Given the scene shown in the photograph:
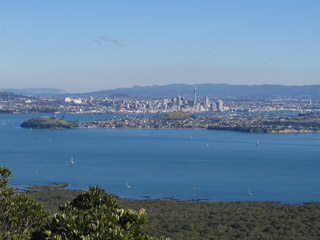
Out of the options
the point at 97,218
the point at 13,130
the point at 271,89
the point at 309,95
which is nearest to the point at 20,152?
the point at 13,130

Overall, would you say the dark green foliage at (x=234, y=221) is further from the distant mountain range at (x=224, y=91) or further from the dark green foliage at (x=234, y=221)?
the distant mountain range at (x=224, y=91)

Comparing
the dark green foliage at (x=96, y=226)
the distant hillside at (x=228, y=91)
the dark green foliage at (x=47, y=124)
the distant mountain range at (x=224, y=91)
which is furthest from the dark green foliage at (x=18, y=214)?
the distant hillside at (x=228, y=91)

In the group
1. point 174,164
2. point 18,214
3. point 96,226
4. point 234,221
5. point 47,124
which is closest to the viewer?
point 96,226

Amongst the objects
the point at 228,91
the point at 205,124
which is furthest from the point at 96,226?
the point at 228,91

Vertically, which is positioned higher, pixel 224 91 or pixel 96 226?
pixel 224 91

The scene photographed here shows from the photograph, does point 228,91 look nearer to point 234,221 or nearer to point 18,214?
point 234,221

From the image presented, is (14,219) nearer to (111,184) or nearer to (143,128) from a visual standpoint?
(111,184)
